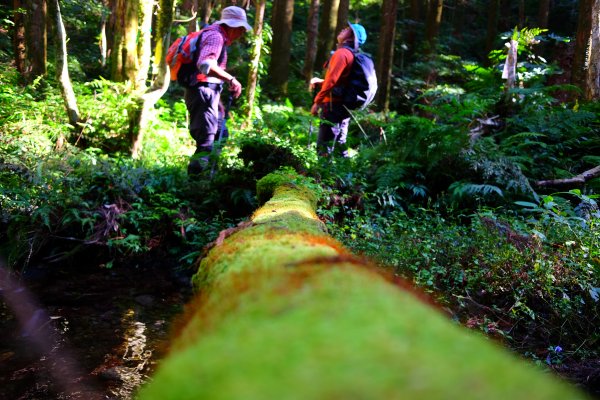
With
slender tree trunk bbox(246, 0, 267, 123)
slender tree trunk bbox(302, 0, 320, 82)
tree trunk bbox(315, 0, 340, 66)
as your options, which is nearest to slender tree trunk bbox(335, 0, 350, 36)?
tree trunk bbox(315, 0, 340, 66)

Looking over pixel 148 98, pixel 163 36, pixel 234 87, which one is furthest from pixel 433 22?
pixel 234 87

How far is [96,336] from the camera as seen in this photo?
11.8 feet

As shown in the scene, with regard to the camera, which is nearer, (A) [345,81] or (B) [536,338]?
(B) [536,338]

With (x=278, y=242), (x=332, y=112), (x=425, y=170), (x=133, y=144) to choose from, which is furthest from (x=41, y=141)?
(x=278, y=242)

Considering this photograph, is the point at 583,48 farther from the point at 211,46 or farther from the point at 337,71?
the point at 211,46

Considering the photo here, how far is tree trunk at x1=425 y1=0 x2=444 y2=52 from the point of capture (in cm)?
1764

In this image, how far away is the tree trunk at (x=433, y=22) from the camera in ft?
57.9

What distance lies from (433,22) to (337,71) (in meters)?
13.0

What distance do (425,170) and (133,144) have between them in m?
4.69

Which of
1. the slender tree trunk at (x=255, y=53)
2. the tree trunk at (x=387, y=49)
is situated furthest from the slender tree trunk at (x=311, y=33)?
the slender tree trunk at (x=255, y=53)

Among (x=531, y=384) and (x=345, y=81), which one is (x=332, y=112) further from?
(x=531, y=384)

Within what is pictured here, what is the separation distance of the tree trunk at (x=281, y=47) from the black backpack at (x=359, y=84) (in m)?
8.87

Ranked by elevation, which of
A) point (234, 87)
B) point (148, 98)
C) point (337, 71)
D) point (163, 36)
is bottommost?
point (148, 98)

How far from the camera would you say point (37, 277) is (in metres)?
4.82
